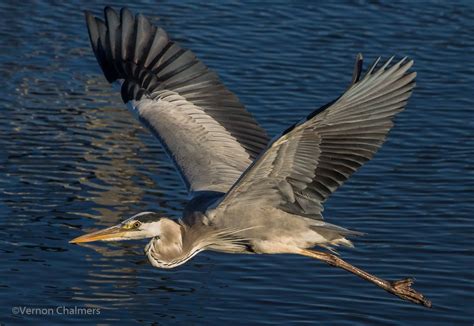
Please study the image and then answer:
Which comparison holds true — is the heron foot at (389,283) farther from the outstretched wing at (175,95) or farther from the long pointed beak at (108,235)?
the long pointed beak at (108,235)

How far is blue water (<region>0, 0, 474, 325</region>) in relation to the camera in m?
8.93

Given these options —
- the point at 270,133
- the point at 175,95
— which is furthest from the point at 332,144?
the point at 270,133

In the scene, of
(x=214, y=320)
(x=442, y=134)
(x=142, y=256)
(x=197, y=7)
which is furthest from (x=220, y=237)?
(x=197, y=7)

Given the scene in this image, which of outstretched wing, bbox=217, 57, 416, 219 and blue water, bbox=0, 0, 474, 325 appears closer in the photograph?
outstretched wing, bbox=217, 57, 416, 219

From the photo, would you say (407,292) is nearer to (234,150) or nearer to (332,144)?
(332,144)

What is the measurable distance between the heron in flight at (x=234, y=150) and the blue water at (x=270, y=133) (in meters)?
0.66

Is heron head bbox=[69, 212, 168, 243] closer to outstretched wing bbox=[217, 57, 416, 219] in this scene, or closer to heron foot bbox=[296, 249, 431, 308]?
outstretched wing bbox=[217, 57, 416, 219]

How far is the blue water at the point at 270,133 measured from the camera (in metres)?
8.93

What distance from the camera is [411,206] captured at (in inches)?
407

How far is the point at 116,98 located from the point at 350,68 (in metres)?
2.38

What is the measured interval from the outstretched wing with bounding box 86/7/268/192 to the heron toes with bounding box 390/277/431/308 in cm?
128

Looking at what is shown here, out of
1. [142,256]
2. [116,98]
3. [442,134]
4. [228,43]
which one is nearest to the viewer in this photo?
[142,256]

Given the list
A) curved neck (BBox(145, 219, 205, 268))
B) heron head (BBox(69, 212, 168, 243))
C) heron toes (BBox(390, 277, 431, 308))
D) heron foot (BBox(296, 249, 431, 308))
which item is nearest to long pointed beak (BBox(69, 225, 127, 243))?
heron head (BBox(69, 212, 168, 243))

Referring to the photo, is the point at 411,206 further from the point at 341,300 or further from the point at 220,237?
the point at 220,237
